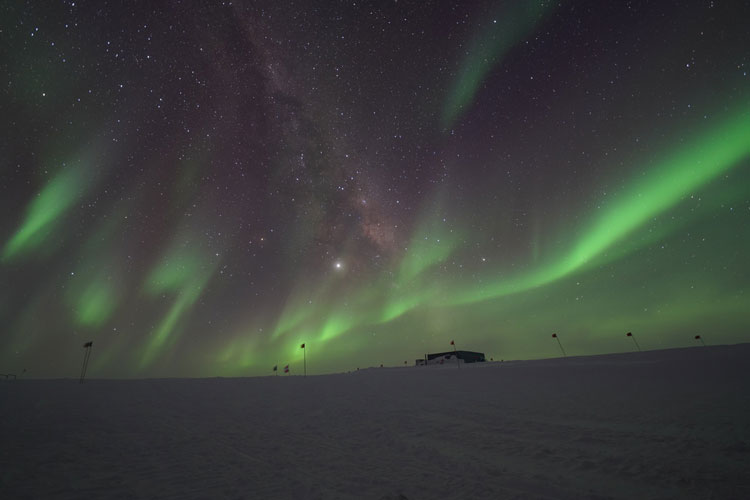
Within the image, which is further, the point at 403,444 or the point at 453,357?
the point at 453,357

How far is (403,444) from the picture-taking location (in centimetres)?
1066

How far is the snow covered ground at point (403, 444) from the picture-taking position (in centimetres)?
705

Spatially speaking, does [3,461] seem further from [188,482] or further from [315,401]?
[315,401]

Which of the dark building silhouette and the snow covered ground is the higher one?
the dark building silhouette

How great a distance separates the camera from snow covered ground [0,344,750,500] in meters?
7.05

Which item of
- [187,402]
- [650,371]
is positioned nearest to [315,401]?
[187,402]

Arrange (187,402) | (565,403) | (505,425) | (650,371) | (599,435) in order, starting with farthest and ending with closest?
(650,371)
(187,402)
(565,403)
(505,425)
(599,435)

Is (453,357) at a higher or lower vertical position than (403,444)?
higher

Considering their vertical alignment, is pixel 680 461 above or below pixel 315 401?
below

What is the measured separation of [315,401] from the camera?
19.7 metres

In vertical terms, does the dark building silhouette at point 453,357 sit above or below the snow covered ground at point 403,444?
above

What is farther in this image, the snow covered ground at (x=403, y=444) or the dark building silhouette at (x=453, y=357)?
the dark building silhouette at (x=453, y=357)

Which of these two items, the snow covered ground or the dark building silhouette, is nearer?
the snow covered ground

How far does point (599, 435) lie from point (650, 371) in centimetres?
1620
